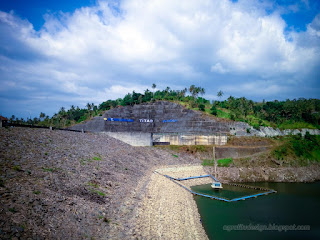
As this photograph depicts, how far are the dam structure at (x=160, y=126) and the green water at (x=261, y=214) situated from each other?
21.6 m

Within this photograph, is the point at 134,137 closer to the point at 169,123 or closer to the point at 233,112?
the point at 169,123

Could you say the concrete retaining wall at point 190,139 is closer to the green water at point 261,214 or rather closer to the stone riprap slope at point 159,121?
the stone riprap slope at point 159,121

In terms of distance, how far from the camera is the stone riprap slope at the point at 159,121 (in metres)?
61.6

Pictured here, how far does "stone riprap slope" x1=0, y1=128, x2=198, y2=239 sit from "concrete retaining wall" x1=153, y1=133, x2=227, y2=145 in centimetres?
2654

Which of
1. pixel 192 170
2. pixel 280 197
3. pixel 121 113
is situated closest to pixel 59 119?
pixel 121 113

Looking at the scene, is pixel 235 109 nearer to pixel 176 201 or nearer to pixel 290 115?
pixel 290 115

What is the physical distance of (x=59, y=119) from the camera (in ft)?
272

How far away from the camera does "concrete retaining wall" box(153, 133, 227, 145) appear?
52403 millimetres

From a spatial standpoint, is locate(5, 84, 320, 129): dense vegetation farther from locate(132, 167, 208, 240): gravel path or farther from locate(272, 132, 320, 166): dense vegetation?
locate(132, 167, 208, 240): gravel path

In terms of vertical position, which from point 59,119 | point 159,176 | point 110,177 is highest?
point 59,119

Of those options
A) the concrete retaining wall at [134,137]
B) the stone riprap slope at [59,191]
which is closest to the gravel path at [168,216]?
the stone riprap slope at [59,191]

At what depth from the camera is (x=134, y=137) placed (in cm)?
4981

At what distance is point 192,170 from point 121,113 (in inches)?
1577

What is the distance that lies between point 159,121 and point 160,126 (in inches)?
109
